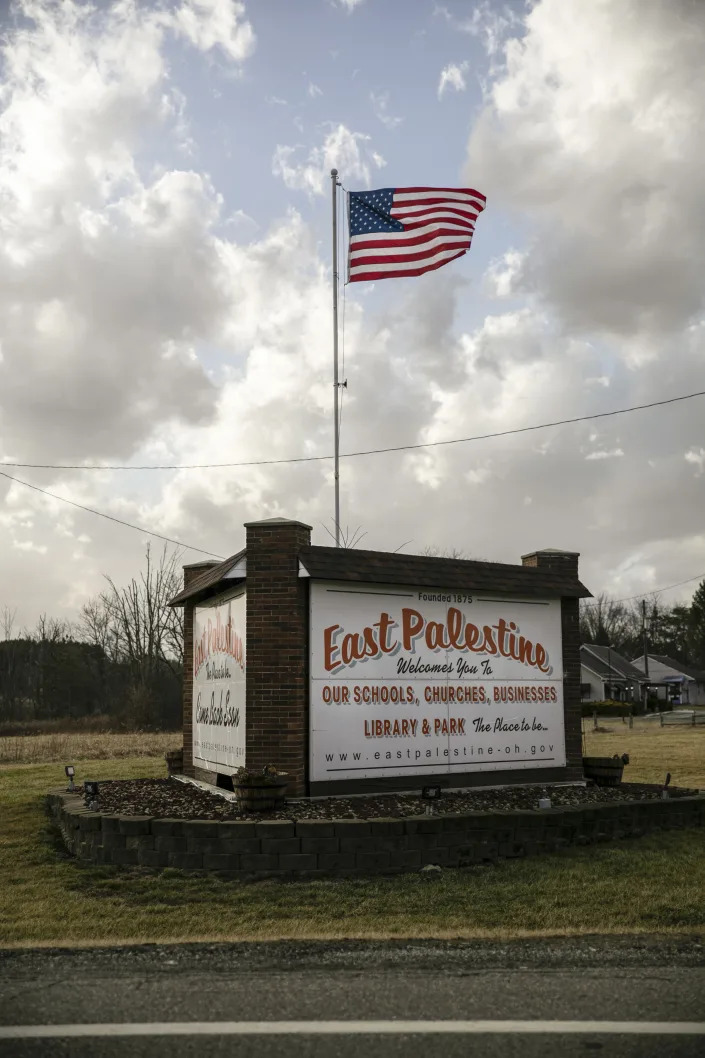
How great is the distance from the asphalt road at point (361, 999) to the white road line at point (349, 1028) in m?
0.01

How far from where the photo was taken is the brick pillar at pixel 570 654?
14906mm

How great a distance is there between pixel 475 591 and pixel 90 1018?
31.2 feet

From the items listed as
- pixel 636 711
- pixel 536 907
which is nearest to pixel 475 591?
pixel 536 907

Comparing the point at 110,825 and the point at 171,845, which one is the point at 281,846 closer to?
the point at 171,845

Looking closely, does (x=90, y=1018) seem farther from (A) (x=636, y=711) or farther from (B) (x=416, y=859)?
(A) (x=636, y=711)

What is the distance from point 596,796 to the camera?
1340 cm

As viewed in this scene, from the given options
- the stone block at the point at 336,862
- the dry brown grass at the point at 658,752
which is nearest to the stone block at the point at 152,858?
the stone block at the point at 336,862

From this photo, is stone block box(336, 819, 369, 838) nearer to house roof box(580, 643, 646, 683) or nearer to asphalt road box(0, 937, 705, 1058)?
asphalt road box(0, 937, 705, 1058)

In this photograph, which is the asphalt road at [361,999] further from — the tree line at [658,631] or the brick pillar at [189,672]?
the tree line at [658,631]

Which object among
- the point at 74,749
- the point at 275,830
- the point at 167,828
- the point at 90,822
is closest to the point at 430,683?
the point at 275,830

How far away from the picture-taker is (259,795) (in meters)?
11.3

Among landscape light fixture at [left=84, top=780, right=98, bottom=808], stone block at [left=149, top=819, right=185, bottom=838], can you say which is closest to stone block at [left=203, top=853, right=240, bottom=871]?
stone block at [left=149, top=819, right=185, bottom=838]

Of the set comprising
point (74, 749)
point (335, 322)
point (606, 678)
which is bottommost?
point (74, 749)

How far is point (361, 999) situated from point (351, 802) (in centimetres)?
646
